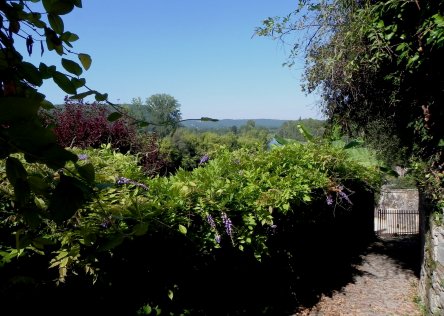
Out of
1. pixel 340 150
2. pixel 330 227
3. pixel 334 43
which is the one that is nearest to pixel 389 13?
pixel 334 43

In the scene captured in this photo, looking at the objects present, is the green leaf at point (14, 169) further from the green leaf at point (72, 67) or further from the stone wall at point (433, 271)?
the stone wall at point (433, 271)

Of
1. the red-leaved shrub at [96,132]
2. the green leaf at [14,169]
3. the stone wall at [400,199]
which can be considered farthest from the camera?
the stone wall at [400,199]

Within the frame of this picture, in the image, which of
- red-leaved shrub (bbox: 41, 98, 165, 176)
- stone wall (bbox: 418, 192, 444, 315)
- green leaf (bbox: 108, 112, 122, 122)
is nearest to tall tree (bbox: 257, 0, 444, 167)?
stone wall (bbox: 418, 192, 444, 315)

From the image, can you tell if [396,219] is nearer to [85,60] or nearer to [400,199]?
[400,199]

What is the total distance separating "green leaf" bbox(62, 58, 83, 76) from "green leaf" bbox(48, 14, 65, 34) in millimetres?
74

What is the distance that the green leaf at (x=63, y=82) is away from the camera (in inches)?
33.5

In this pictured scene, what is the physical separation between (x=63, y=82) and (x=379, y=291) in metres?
7.20

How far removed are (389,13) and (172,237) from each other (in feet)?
14.6

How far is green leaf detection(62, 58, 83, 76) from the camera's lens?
0.88m

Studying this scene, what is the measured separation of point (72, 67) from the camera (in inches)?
35.1

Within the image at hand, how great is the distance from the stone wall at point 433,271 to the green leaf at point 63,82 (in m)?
5.11

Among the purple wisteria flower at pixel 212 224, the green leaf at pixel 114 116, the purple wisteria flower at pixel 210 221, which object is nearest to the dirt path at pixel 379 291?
the purple wisteria flower at pixel 212 224

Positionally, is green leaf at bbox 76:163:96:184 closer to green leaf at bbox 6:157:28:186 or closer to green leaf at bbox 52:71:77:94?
green leaf at bbox 6:157:28:186

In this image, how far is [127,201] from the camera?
3090 mm
